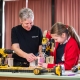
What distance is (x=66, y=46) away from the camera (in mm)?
1706

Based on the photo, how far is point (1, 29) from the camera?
15.9 feet

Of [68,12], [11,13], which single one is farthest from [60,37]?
[11,13]

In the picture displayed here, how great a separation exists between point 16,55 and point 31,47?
20 centimetres

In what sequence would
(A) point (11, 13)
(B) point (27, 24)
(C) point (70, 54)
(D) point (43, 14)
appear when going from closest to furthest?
(C) point (70, 54)
(B) point (27, 24)
(D) point (43, 14)
(A) point (11, 13)

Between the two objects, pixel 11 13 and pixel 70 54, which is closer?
pixel 70 54

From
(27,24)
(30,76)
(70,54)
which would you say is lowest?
(30,76)

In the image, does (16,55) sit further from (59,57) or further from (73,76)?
(73,76)

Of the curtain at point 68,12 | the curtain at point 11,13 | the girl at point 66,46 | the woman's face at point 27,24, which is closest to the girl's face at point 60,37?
the girl at point 66,46

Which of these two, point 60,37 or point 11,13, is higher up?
point 11,13

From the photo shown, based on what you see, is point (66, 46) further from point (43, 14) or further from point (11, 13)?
point (11, 13)

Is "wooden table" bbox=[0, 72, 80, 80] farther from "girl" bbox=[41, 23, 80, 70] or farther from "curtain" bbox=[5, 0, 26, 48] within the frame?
"curtain" bbox=[5, 0, 26, 48]

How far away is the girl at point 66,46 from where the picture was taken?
1.65 m

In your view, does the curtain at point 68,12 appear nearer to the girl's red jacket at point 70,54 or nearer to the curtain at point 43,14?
the curtain at point 43,14

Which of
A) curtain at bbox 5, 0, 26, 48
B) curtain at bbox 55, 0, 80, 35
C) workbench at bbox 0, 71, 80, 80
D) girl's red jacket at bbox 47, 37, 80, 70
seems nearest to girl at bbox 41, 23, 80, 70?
girl's red jacket at bbox 47, 37, 80, 70
